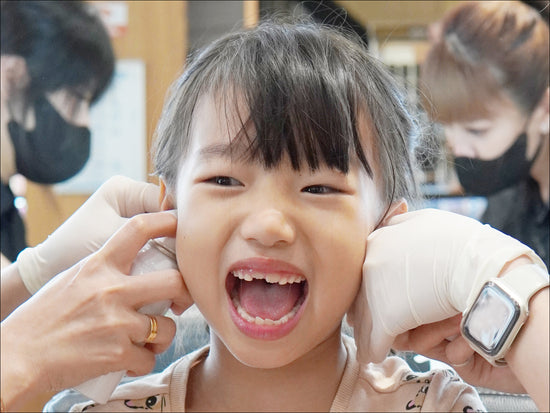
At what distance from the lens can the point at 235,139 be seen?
3.42 ft

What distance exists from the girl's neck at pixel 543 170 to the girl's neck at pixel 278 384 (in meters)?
1.07

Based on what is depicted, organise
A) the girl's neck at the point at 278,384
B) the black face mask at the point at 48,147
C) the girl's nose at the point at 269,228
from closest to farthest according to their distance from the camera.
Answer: the girl's nose at the point at 269,228 < the girl's neck at the point at 278,384 < the black face mask at the point at 48,147

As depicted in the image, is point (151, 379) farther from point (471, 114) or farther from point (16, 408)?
point (471, 114)

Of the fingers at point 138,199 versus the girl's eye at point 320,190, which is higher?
the girl's eye at point 320,190

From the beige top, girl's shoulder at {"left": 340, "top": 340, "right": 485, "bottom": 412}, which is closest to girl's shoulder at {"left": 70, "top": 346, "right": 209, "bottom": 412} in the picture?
the beige top

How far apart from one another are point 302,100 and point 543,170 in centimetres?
124

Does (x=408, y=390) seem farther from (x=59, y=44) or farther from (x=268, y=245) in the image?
(x=59, y=44)

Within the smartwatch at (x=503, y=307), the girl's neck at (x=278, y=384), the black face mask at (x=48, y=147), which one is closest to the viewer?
the smartwatch at (x=503, y=307)

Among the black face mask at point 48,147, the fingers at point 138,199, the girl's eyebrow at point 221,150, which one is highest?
the girl's eyebrow at point 221,150

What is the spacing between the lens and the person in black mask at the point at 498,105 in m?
2.07

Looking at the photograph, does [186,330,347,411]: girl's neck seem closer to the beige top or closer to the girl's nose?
the beige top

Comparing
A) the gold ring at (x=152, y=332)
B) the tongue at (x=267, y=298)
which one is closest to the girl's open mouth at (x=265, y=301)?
the tongue at (x=267, y=298)

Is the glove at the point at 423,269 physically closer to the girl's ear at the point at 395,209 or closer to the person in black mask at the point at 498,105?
the girl's ear at the point at 395,209

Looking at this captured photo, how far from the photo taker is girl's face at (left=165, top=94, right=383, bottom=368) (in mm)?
1026
